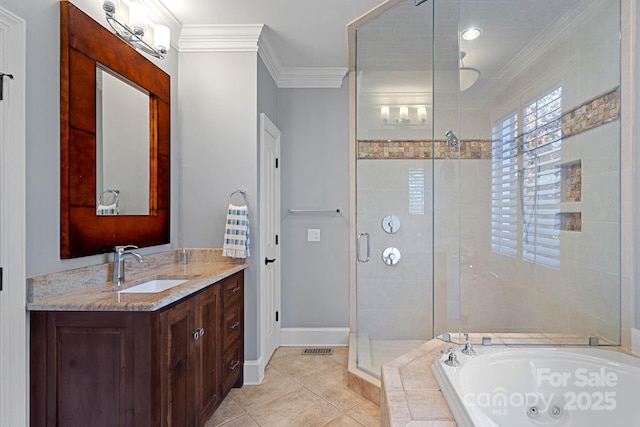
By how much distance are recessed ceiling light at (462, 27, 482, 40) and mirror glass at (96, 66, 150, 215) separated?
2.20 m

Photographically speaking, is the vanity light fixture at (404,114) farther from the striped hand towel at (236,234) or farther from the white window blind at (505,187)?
the striped hand towel at (236,234)

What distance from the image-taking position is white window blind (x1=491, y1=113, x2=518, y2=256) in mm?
2320

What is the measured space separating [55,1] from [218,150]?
120cm

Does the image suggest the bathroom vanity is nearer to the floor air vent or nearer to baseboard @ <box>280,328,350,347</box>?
the floor air vent

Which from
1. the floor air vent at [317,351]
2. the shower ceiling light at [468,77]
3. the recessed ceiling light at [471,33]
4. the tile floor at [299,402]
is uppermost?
the recessed ceiling light at [471,33]

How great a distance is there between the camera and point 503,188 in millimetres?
2342

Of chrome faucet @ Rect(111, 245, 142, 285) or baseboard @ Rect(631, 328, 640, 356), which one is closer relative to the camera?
baseboard @ Rect(631, 328, 640, 356)

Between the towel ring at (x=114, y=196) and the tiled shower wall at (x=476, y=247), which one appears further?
the tiled shower wall at (x=476, y=247)

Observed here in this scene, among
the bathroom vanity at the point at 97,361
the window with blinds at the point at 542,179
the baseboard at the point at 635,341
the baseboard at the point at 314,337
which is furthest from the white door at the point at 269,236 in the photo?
the baseboard at the point at 635,341

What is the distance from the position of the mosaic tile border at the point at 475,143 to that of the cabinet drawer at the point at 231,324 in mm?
1657

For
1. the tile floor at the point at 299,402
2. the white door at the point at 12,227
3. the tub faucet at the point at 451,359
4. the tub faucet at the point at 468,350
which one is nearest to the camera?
the white door at the point at 12,227

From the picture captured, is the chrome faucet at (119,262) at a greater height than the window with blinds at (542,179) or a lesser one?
lesser

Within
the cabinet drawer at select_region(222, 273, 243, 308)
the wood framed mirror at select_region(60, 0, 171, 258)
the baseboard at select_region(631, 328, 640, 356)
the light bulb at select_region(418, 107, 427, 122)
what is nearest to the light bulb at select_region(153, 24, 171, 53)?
the wood framed mirror at select_region(60, 0, 171, 258)

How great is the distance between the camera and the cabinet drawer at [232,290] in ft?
6.95
